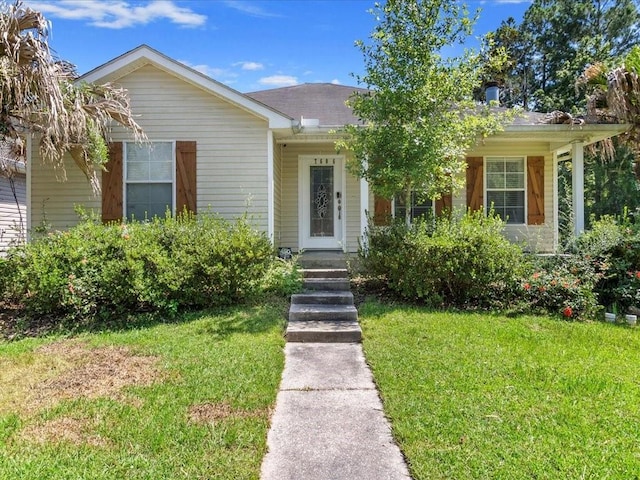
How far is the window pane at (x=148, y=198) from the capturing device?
7645 mm

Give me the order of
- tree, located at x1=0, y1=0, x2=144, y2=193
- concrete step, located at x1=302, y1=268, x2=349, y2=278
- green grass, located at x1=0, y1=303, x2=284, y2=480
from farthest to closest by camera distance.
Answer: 1. concrete step, located at x1=302, y1=268, x2=349, y2=278
2. tree, located at x1=0, y1=0, x2=144, y2=193
3. green grass, located at x1=0, y1=303, x2=284, y2=480

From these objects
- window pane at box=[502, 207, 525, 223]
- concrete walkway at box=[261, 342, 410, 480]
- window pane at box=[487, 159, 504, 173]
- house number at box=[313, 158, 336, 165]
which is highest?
house number at box=[313, 158, 336, 165]

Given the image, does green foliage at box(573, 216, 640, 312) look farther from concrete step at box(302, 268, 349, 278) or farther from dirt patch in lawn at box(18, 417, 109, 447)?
dirt patch in lawn at box(18, 417, 109, 447)

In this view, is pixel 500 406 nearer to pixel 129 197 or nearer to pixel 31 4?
pixel 129 197

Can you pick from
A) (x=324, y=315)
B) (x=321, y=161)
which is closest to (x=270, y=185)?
(x=321, y=161)

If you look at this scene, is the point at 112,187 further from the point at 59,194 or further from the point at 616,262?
the point at 616,262

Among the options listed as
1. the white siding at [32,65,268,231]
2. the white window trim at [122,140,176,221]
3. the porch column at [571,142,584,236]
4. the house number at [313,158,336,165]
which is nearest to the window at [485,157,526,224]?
the porch column at [571,142,584,236]

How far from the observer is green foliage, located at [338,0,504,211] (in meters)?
6.13

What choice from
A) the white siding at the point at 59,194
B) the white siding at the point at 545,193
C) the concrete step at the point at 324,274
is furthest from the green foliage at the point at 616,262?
the white siding at the point at 59,194

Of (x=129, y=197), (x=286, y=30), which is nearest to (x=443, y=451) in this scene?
(x=129, y=197)

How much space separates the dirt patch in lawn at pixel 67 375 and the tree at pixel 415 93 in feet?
13.8

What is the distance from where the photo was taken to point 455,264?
583 cm

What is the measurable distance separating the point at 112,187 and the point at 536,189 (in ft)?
28.1

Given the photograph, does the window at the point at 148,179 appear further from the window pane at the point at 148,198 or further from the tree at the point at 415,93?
the tree at the point at 415,93
